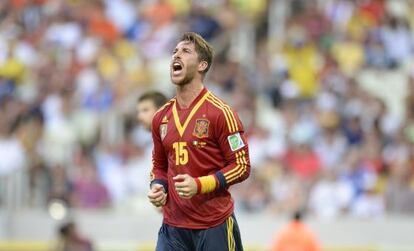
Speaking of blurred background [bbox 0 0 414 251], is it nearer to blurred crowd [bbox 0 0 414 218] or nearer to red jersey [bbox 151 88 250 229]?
blurred crowd [bbox 0 0 414 218]

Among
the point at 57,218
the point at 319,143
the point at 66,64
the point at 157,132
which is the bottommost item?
the point at 157,132

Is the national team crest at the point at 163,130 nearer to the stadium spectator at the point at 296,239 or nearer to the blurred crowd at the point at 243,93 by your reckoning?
the stadium spectator at the point at 296,239

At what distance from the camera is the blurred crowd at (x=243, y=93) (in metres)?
17.1

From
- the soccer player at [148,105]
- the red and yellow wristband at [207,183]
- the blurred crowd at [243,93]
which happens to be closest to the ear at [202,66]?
the red and yellow wristband at [207,183]

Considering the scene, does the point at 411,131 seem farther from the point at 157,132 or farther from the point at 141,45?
the point at 157,132

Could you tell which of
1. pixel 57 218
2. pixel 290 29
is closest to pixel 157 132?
Answer: pixel 57 218

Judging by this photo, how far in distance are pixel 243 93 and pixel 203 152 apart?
9741 millimetres

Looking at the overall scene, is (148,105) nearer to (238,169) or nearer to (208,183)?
(238,169)

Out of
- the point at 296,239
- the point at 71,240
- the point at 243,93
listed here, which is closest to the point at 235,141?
the point at 71,240

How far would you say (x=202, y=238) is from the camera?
29.5 ft

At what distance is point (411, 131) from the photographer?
17.6 m

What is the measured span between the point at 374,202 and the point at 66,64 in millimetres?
5795

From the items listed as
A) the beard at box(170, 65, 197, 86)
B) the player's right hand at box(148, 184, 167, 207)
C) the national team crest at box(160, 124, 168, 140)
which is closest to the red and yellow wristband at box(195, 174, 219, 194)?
the player's right hand at box(148, 184, 167, 207)

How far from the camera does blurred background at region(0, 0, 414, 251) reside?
16.9 meters
